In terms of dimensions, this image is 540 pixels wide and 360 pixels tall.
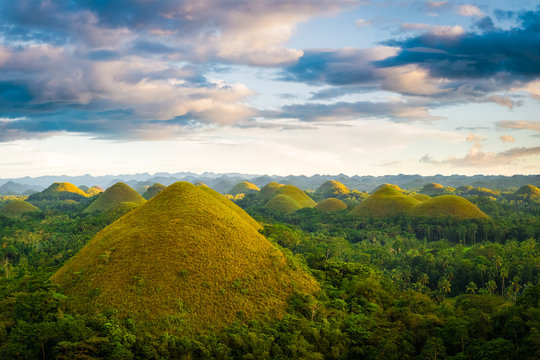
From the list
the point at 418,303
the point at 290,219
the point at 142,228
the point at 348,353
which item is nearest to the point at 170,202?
the point at 142,228

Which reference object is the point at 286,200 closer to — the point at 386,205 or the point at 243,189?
the point at 386,205

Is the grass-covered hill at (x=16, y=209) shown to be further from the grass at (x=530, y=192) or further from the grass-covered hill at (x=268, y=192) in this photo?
the grass at (x=530, y=192)

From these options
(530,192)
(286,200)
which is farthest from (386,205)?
(530,192)

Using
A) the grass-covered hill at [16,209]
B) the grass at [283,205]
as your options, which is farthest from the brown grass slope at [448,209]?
the grass-covered hill at [16,209]

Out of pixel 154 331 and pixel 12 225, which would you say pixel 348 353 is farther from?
pixel 12 225

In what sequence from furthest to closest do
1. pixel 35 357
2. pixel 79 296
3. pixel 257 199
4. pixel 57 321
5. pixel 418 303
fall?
pixel 257 199 → pixel 418 303 → pixel 79 296 → pixel 57 321 → pixel 35 357

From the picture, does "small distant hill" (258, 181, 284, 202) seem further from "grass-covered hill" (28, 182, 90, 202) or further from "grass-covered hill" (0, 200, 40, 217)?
"grass-covered hill" (28, 182, 90, 202)

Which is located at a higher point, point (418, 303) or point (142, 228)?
point (142, 228)
